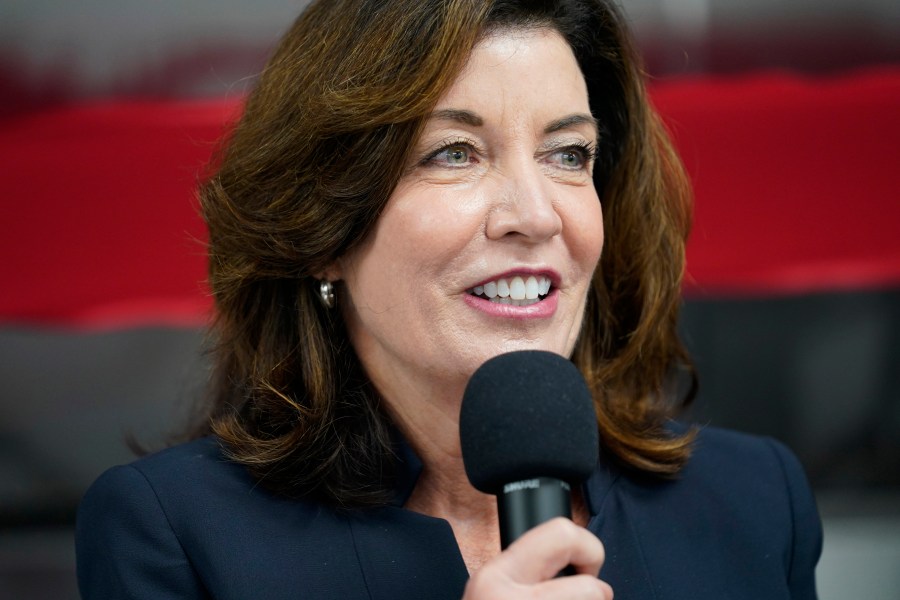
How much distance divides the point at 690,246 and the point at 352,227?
1332mm

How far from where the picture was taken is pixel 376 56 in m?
1.74

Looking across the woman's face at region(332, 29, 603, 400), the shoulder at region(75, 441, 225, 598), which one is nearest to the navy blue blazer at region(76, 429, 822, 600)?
the shoulder at region(75, 441, 225, 598)

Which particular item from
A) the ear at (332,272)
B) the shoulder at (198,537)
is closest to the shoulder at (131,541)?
the shoulder at (198,537)

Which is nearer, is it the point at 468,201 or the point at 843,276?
the point at 468,201

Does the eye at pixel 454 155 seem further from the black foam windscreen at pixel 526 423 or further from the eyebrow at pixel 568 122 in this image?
the black foam windscreen at pixel 526 423

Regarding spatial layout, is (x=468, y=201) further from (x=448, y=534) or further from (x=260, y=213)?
(x=448, y=534)

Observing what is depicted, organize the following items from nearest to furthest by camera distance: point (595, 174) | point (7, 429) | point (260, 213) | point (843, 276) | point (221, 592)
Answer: point (221, 592) → point (260, 213) → point (595, 174) → point (7, 429) → point (843, 276)

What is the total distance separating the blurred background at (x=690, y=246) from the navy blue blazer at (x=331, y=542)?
772 mm

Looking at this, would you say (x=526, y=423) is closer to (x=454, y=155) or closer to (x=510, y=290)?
(x=510, y=290)

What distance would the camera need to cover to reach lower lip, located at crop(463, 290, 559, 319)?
1.66 meters

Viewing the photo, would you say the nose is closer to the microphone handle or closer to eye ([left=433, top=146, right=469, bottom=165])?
eye ([left=433, top=146, right=469, bottom=165])

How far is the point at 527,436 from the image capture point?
1.28 metres

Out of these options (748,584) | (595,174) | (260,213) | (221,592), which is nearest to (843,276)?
(595,174)

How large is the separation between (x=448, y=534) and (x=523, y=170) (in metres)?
0.61
